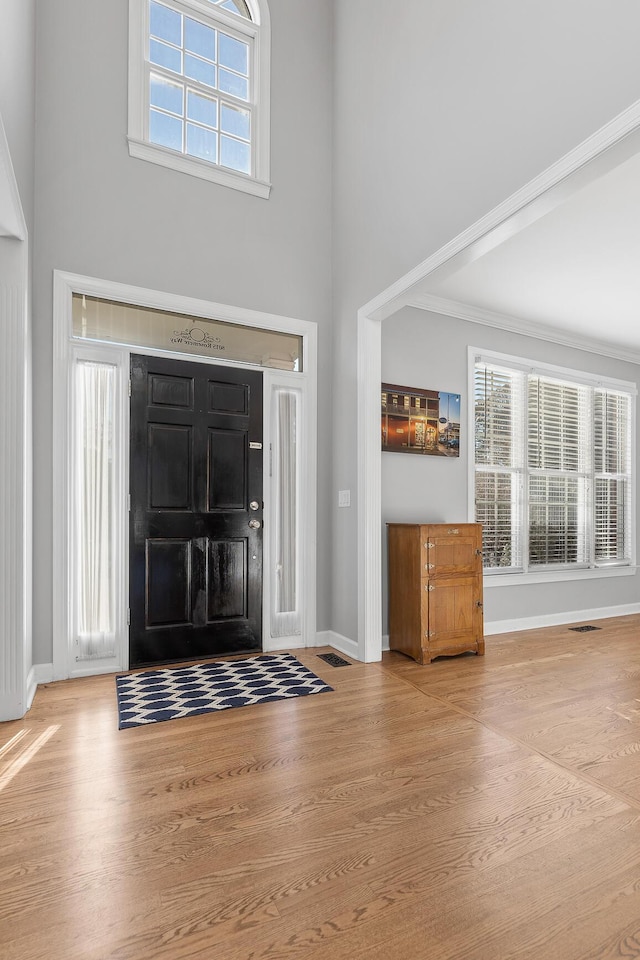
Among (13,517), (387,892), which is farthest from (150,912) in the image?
(13,517)

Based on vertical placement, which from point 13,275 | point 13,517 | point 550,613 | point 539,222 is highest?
point 539,222

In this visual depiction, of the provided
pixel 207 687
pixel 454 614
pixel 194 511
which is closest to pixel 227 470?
pixel 194 511

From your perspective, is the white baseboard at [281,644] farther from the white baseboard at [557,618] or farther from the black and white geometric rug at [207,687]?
the white baseboard at [557,618]

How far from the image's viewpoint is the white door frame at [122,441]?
3180 mm

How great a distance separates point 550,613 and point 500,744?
2.96 m

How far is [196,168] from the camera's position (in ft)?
12.1

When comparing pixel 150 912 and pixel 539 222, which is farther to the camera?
pixel 539 222

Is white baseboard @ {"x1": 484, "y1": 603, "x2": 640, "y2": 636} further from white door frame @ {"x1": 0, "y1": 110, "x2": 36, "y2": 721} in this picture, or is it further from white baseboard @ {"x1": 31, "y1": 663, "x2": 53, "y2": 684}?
white door frame @ {"x1": 0, "y1": 110, "x2": 36, "y2": 721}

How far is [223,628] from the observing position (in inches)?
145

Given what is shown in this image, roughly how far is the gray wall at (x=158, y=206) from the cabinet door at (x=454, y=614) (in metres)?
0.86

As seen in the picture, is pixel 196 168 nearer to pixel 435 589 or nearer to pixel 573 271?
pixel 573 271

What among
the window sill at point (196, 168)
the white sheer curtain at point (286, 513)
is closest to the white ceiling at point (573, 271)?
the white sheer curtain at point (286, 513)

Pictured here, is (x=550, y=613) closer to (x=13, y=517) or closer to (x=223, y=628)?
(x=223, y=628)

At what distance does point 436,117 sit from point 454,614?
3.10 meters
